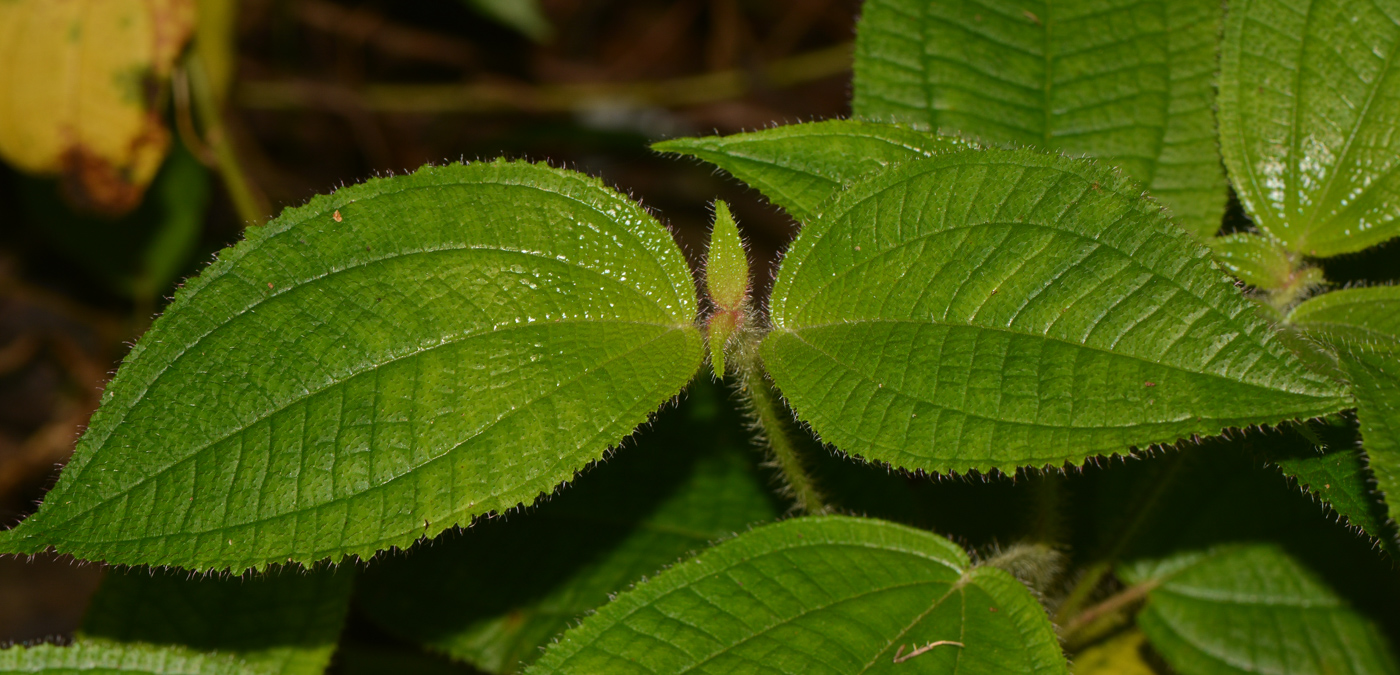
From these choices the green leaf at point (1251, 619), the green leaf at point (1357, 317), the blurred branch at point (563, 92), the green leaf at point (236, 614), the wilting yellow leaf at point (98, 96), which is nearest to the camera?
the green leaf at point (1357, 317)

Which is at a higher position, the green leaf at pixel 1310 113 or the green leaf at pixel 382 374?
the green leaf at pixel 1310 113

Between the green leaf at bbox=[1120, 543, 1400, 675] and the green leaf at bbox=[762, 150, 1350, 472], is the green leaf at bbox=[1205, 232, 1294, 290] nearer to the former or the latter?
the green leaf at bbox=[762, 150, 1350, 472]

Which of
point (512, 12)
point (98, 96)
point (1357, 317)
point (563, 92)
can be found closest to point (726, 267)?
point (1357, 317)

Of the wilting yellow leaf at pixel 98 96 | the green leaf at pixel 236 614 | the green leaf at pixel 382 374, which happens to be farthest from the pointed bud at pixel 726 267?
the wilting yellow leaf at pixel 98 96

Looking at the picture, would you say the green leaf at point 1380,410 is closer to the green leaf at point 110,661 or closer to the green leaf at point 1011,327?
the green leaf at point 1011,327

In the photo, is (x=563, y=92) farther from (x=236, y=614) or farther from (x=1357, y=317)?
(x=1357, y=317)

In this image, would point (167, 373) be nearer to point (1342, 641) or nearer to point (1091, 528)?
point (1091, 528)

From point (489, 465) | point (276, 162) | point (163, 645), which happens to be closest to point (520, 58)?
point (276, 162)
